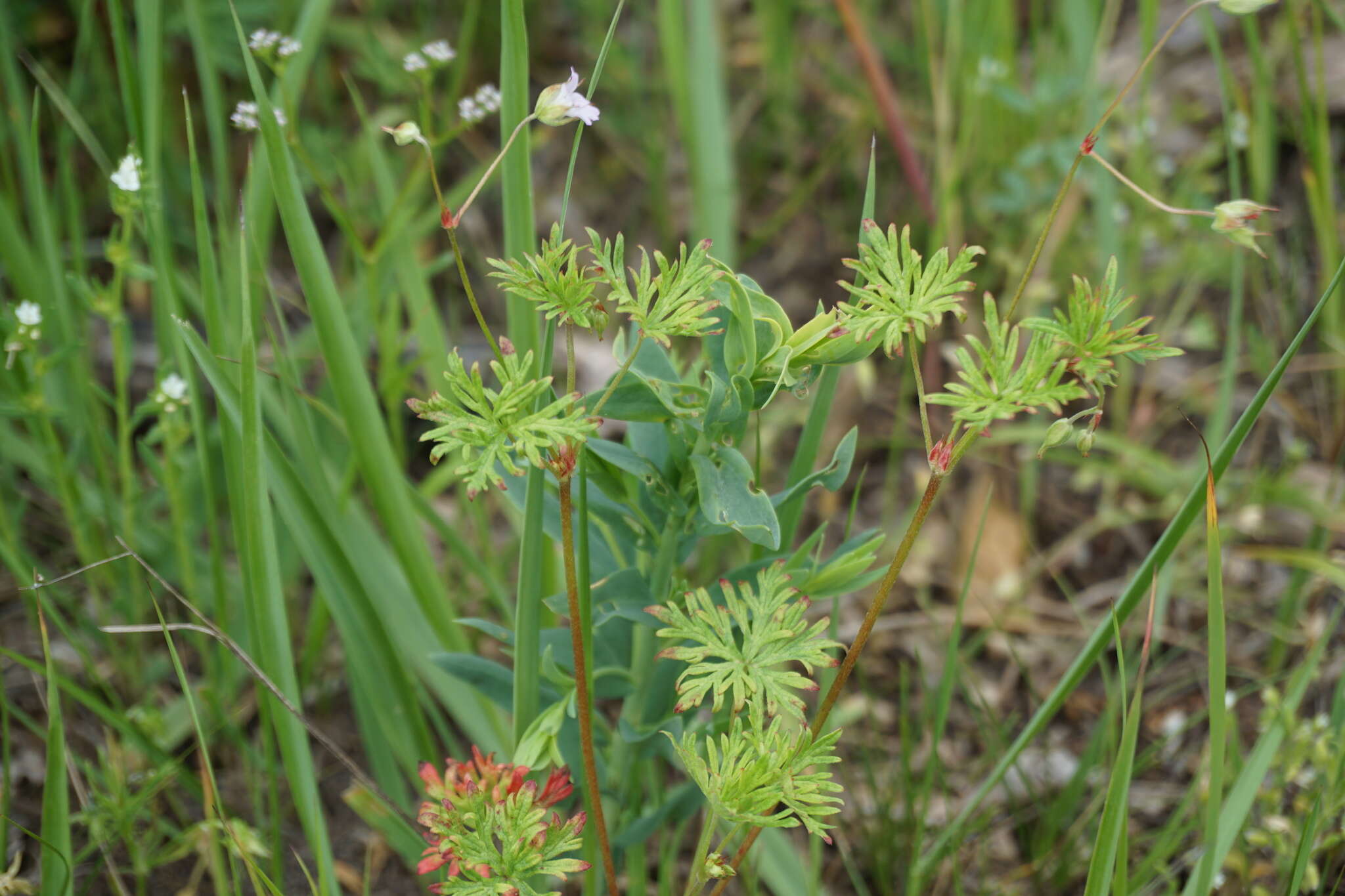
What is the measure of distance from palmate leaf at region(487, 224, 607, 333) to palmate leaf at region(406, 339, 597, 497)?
4cm

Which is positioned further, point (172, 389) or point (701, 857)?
point (172, 389)

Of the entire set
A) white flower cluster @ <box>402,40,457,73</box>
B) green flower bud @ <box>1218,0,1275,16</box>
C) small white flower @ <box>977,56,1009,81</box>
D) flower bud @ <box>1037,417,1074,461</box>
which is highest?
green flower bud @ <box>1218,0,1275,16</box>

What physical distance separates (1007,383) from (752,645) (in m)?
0.26

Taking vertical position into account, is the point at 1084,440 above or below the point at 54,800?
above

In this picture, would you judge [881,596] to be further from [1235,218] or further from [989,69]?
[989,69]

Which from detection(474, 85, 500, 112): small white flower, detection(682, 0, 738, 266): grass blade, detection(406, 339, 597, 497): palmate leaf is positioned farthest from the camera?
detection(682, 0, 738, 266): grass blade

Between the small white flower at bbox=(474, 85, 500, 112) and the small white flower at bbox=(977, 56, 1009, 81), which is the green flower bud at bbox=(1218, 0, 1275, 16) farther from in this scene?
the small white flower at bbox=(977, 56, 1009, 81)

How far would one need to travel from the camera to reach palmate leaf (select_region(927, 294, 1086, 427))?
0.67 metres

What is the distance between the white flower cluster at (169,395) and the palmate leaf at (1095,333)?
90cm

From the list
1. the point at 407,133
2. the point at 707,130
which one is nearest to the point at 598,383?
the point at 707,130

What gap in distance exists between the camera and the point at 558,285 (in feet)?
2.30

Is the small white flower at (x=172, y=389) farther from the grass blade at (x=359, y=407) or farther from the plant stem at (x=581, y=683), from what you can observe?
the plant stem at (x=581, y=683)

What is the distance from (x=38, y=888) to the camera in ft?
3.37

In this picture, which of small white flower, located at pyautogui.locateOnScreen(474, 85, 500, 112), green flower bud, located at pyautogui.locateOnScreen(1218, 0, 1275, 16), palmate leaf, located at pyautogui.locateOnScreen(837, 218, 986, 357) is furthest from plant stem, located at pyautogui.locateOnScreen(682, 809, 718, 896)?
small white flower, located at pyautogui.locateOnScreen(474, 85, 500, 112)
